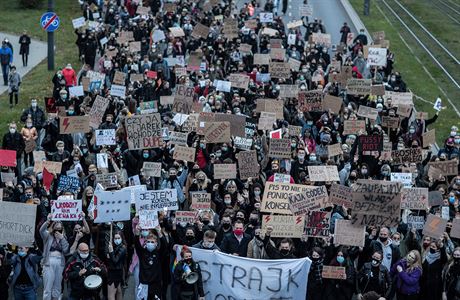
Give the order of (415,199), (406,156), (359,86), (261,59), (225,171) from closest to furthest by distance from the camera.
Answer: (415,199) < (225,171) < (406,156) < (359,86) < (261,59)

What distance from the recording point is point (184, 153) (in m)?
18.8

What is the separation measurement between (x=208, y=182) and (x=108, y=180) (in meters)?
2.00

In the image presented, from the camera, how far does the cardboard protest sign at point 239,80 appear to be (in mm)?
24578

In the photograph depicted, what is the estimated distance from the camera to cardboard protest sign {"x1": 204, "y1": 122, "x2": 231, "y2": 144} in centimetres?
1973

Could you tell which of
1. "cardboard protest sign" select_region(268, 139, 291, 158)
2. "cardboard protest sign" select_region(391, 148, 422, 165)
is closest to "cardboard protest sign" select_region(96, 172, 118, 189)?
"cardboard protest sign" select_region(268, 139, 291, 158)

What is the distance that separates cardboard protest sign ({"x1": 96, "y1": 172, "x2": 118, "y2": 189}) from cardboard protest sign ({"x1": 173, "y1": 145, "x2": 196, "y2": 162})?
6.34ft

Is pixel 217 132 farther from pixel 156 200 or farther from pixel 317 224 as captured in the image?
pixel 317 224

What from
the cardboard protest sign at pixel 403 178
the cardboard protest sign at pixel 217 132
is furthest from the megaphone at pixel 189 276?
the cardboard protest sign at pixel 217 132

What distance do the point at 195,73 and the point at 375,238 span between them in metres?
12.8

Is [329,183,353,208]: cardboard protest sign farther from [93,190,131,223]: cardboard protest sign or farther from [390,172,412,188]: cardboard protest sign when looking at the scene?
[93,190,131,223]: cardboard protest sign

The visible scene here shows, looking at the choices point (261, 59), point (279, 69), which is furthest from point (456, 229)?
point (261, 59)

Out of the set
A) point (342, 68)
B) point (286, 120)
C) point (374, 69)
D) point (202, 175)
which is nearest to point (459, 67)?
point (374, 69)

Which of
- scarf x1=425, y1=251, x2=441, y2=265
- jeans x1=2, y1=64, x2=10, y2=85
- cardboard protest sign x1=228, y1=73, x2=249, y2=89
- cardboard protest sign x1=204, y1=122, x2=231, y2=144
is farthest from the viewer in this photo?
jeans x1=2, y1=64, x2=10, y2=85

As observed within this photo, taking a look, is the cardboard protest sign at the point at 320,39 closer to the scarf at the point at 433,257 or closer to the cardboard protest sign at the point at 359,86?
the cardboard protest sign at the point at 359,86
